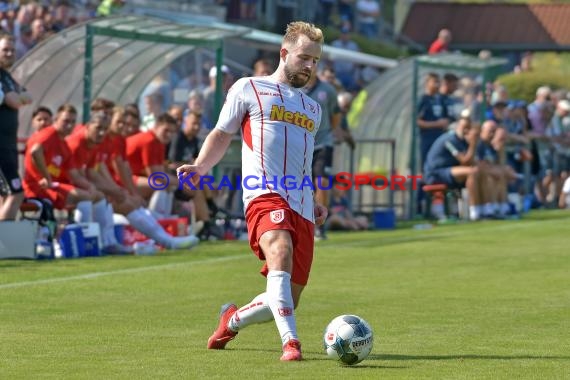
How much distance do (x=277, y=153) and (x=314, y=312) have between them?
307cm

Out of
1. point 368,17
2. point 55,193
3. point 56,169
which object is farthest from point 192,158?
point 368,17

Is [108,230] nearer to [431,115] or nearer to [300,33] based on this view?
[300,33]

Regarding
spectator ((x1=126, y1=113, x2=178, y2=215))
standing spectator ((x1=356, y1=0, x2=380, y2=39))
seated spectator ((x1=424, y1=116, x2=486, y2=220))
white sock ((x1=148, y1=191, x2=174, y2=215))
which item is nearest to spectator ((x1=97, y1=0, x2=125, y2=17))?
seated spectator ((x1=424, y1=116, x2=486, y2=220))

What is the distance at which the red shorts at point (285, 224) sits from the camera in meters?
9.74

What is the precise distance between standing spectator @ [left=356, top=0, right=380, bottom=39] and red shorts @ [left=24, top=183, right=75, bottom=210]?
34378 millimetres

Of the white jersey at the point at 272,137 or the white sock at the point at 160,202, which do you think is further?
the white sock at the point at 160,202

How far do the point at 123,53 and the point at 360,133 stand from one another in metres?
7.92

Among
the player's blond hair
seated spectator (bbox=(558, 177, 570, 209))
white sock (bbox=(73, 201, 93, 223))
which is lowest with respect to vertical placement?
seated spectator (bbox=(558, 177, 570, 209))

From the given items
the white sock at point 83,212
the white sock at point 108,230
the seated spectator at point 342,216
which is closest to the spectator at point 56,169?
the white sock at point 83,212

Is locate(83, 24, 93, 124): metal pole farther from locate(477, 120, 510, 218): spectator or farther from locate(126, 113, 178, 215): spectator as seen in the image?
locate(477, 120, 510, 218): spectator

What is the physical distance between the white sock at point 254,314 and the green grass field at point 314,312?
189 mm

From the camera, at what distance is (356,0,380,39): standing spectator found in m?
52.7

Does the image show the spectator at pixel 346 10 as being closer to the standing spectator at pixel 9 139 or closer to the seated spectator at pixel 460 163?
the seated spectator at pixel 460 163

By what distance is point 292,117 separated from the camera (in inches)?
392
